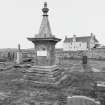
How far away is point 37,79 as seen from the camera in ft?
29.7

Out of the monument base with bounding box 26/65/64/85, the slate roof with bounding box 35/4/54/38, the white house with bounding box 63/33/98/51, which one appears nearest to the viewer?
the monument base with bounding box 26/65/64/85

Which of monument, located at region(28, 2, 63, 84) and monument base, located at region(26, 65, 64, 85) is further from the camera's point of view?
monument, located at region(28, 2, 63, 84)

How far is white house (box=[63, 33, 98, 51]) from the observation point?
2451 inches

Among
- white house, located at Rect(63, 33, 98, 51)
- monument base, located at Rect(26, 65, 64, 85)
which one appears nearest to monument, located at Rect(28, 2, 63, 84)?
monument base, located at Rect(26, 65, 64, 85)

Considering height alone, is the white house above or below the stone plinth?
above

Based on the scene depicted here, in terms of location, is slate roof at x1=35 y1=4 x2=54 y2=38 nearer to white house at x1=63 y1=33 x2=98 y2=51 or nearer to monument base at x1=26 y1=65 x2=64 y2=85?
monument base at x1=26 y1=65 x2=64 y2=85

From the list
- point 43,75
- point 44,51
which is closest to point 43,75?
point 43,75

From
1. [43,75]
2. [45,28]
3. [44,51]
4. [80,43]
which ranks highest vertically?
[80,43]

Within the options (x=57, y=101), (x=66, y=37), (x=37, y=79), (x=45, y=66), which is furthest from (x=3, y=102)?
(x=66, y=37)

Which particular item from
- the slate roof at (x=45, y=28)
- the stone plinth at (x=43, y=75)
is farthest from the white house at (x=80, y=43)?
the stone plinth at (x=43, y=75)

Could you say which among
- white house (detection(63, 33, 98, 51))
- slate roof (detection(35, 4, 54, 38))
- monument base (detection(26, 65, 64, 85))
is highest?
white house (detection(63, 33, 98, 51))

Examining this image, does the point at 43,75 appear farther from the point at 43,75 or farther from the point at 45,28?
the point at 45,28

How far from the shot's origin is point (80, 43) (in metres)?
64.6

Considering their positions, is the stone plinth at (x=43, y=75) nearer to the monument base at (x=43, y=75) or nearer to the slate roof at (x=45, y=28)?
the monument base at (x=43, y=75)
